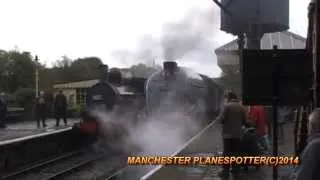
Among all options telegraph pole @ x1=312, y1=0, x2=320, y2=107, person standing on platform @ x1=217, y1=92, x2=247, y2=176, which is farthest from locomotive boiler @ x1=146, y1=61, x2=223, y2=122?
telegraph pole @ x1=312, y1=0, x2=320, y2=107

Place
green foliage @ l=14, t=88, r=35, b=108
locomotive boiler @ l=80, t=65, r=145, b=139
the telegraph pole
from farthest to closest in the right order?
green foliage @ l=14, t=88, r=35, b=108
locomotive boiler @ l=80, t=65, r=145, b=139
the telegraph pole

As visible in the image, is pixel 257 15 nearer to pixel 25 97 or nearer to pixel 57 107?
pixel 57 107

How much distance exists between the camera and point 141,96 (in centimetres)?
2189

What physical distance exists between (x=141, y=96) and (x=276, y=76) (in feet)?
47.0

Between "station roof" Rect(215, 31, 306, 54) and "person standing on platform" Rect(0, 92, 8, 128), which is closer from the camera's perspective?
"person standing on platform" Rect(0, 92, 8, 128)

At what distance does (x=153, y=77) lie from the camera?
21016mm

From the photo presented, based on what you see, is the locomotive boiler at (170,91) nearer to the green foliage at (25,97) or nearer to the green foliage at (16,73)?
the green foliage at (25,97)

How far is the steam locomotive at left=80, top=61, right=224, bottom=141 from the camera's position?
66.9 ft

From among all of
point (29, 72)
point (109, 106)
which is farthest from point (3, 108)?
point (29, 72)

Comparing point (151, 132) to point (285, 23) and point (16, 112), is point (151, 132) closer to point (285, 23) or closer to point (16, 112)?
point (285, 23)

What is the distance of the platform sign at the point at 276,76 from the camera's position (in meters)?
7.74

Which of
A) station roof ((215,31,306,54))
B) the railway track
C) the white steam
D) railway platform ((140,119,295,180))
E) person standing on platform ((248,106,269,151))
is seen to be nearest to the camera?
railway platform ((140,119,295,180))

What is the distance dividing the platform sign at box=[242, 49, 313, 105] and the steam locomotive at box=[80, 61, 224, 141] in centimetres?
1255

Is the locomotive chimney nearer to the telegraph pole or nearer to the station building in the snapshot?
the telegraph pole
